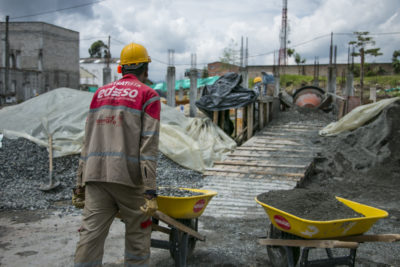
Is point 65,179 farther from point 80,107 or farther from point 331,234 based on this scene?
point 331,234

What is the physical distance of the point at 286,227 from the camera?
125 inches

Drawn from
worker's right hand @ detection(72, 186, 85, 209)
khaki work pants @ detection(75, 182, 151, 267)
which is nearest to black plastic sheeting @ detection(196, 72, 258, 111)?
worker's right hand @ detection(72, 186, 85, 209)

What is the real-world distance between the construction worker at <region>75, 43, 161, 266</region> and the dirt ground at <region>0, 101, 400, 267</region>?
1.21 m

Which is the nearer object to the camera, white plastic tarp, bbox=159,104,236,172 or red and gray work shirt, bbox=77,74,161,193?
red and gray work shirt, bbox=77,74,161,193

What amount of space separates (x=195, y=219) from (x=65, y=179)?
12.7 feet

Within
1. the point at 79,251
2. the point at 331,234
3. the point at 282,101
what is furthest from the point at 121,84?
the point at 282,101

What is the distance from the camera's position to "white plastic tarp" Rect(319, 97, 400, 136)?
358 inches

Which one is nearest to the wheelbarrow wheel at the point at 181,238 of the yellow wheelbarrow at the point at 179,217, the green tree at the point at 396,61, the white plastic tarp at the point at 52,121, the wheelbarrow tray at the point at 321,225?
the yellow wheelbarrow at the point at 179,217

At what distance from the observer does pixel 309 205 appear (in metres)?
3.35

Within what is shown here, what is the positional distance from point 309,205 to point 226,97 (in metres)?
7.73

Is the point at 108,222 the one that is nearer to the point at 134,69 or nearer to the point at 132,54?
the point at 134,69

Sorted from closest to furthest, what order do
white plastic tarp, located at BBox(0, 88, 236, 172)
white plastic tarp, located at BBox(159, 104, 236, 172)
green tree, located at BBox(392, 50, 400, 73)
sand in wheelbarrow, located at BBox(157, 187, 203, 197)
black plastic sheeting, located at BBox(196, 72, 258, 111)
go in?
sand in wheelbarrow, located at BBox(157, 187, 203, 197)
white plastic tarp, located at BBox(0, 88, 236, 172)
white plastic tarp, located at BBox(159, 104, 236, 172)
black plastic sheeting, located at BBox(196, 72, 258, 111)
green tree, located at BBox(392, 50, 400, 73)

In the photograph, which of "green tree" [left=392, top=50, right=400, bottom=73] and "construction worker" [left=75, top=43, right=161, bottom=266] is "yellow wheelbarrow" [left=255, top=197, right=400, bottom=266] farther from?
"green tree" [left=392, top=50, right=400, bottom=73]

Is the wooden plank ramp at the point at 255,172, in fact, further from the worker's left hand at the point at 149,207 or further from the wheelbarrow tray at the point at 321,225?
the worker's left hand at the point at 149,207
